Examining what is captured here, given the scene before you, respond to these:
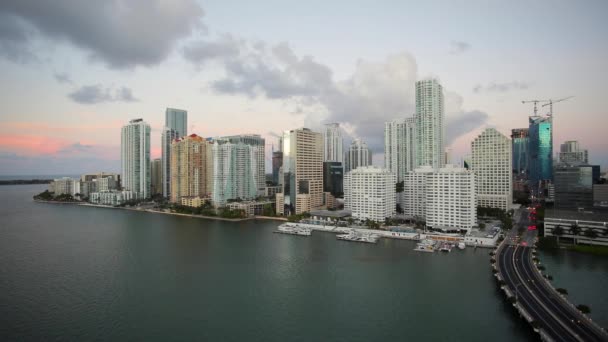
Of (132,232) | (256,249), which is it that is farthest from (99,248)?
(256,249)

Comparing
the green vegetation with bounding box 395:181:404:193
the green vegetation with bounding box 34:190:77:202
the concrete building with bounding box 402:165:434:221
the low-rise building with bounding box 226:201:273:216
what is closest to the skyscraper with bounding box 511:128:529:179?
the green vegetation with bounding box 395:181:404:193

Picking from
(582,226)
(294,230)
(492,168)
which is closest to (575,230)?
(582,226)

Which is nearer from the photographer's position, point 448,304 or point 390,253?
Answer: point 448,304

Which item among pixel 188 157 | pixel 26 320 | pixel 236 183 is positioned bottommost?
pixel 26 320

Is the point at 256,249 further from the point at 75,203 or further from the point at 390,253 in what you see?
the point at 75,203

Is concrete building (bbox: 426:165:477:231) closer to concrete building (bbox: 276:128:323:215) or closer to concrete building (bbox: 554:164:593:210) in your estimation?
concrete building (bbox: 554:164:593:210)

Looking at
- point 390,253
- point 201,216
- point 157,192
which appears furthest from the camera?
point 157,192
